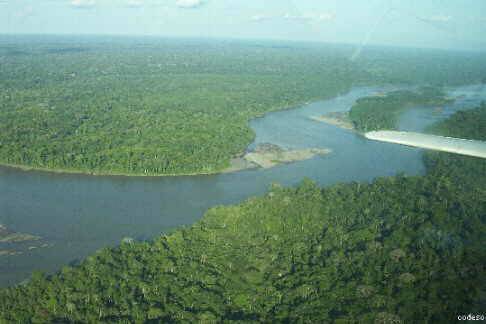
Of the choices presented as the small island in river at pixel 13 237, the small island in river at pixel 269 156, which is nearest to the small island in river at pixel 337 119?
the small island in river at pixel 269 156

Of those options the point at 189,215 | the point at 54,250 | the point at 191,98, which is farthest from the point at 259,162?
the point at 191,98

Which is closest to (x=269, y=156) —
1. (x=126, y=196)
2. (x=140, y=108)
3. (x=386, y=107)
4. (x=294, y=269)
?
(x=126, y=196)

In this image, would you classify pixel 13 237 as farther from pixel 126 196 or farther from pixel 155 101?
pixel 155 101

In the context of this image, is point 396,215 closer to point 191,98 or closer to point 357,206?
point 357,206

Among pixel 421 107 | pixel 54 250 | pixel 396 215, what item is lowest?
pixel 54 250

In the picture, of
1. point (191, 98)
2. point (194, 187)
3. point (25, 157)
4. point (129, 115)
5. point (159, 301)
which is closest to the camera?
point (159, 301)

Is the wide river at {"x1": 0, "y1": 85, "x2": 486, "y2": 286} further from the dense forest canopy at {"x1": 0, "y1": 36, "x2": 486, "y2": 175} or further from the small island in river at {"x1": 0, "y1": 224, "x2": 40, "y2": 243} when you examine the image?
the dense forest canopy at {"x1": 0, "y1": 36, "x2": 486, "y2": 175}

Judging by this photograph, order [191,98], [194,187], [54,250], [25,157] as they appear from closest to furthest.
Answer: [54,250] → [194,187] → [25,157] → [191,98]
